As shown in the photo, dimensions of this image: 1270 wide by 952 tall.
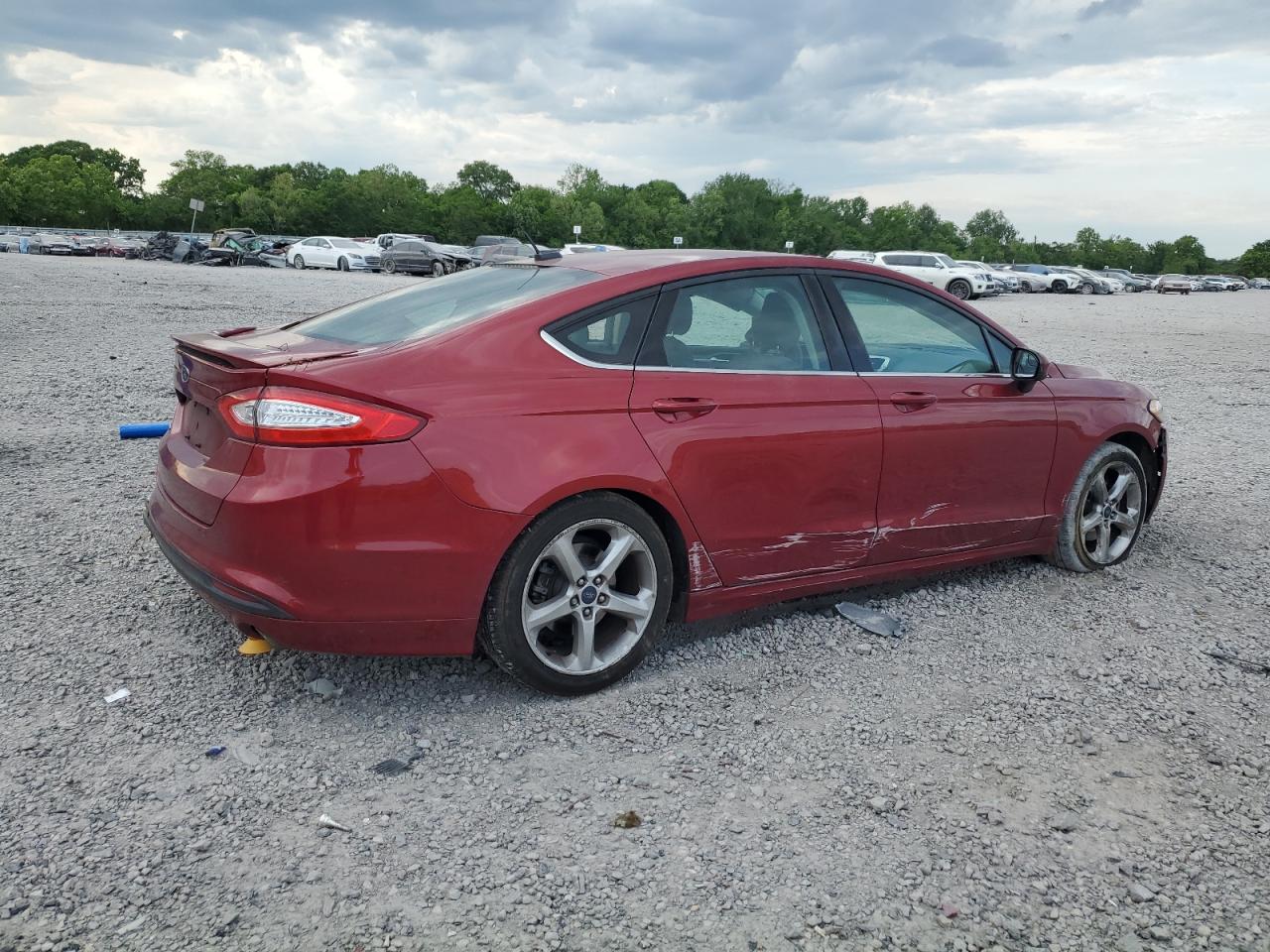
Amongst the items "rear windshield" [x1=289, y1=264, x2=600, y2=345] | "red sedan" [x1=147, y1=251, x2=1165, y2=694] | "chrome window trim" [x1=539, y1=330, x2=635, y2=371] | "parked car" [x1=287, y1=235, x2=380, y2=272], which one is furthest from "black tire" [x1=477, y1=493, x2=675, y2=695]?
"parked car" [x1=287, y1=235, x2=380, y2=272]

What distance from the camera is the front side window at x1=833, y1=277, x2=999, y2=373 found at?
4383 mm

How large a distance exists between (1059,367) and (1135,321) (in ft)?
75.2

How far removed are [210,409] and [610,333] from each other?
136cm

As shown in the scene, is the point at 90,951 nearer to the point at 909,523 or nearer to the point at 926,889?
the point at 926,889

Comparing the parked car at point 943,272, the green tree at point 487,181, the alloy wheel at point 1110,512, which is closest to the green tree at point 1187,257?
the green tree at point 487,181

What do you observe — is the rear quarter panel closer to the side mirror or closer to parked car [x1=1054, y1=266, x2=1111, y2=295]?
the side mirror

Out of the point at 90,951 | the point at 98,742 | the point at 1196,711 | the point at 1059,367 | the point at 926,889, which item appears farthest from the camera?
the point at 1059,367

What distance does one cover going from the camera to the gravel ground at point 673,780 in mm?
2545

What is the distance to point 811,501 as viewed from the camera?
13.4 ft

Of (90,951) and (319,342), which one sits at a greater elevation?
(319,342)

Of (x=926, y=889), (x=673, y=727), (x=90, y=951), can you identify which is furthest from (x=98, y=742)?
(x=926, y=889)

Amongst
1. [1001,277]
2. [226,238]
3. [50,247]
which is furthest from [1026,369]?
[50,247]

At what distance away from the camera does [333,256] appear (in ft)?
139

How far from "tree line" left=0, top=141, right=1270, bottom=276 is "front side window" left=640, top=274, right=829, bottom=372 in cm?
8215
